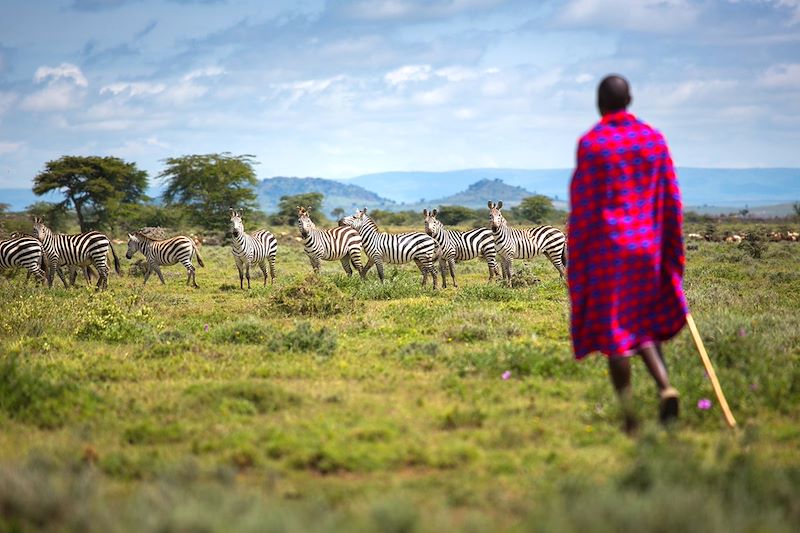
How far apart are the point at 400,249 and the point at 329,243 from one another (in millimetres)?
1789

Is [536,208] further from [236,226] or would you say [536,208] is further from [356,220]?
[236,226]

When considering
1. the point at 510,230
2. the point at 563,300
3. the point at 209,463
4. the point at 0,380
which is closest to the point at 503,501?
the point at 209,463

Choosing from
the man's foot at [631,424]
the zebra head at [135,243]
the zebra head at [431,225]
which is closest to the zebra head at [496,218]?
the zebra head at [431,225]

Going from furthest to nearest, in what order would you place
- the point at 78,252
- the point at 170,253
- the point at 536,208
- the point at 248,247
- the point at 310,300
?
the point at 536,208
the point at 170,253
the point at 248,247
the point at 78,252
the point at 310,300

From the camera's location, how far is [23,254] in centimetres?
1809

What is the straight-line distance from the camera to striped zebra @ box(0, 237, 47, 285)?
59.1 ft

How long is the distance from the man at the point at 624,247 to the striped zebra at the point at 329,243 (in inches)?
524

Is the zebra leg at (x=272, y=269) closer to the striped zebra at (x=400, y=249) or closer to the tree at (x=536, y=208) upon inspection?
the striped zebra at (x=400, y=249)

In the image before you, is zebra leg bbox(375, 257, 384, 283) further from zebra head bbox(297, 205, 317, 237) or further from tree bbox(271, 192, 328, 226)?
tree bbox(271, 192, 328, 226)

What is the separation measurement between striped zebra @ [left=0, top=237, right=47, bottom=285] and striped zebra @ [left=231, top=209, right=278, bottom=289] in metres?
4.60

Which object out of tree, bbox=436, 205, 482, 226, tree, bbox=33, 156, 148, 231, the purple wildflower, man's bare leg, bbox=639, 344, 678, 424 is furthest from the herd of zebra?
tree, bbox=436, 205, 482, 226

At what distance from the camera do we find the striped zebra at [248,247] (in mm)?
19172

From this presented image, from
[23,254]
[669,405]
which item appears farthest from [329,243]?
[669,405]

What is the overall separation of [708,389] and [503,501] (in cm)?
290
